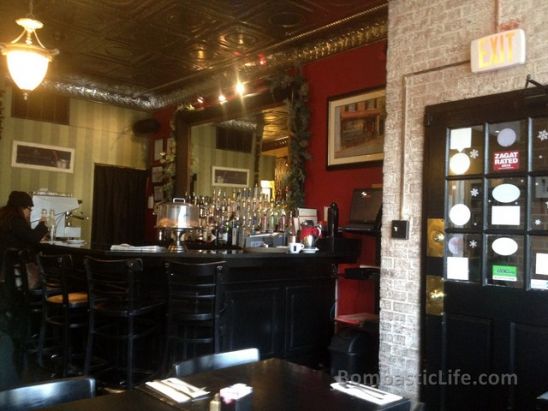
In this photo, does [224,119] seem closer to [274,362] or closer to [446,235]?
[446,235]

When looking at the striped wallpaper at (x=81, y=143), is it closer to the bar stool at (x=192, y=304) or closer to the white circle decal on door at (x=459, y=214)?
the bar stool at (x=192, y=304)

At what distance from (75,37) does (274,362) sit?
5243mm

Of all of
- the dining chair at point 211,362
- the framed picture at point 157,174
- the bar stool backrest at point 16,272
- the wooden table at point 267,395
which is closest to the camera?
the wooden table at point 267,395

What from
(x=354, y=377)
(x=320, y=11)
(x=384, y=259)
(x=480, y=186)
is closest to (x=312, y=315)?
(x=354, y=377)

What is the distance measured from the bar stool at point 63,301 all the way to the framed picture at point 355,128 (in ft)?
9.43

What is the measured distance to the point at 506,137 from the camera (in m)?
2.95

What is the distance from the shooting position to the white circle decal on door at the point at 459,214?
3.11 metres

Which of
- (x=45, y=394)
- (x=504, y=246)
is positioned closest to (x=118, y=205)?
(x=504, y=246)

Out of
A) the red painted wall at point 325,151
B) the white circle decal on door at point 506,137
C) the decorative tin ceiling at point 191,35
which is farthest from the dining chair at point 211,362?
the decorative tin ceiling at point 191,35

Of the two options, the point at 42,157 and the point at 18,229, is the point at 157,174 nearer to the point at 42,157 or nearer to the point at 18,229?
the point at 42,157

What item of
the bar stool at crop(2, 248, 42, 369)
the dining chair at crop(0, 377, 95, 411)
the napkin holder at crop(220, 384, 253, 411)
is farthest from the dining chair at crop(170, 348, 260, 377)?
the bar stool at crop(2, 248, 42, 369)

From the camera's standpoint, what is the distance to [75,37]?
19.4 feet

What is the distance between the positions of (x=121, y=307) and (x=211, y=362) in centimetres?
191

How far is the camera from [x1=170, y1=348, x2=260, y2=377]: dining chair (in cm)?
195
